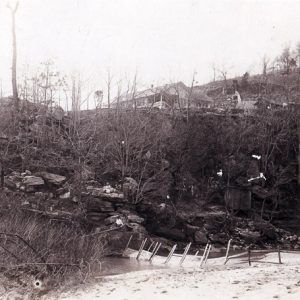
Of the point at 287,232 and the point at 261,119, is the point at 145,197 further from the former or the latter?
the point at 261,119

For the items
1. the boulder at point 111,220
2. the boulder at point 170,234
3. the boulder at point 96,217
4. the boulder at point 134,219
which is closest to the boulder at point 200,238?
the boulder at point 170,234

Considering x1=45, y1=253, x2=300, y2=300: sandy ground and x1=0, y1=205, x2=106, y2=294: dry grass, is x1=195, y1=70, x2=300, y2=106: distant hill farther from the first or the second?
x1=0, y1=205, x2=106, y2=294: dry grass

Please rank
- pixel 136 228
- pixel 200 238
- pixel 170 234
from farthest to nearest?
pixel 200 238 < pixel 170 234 < pixel 136 228

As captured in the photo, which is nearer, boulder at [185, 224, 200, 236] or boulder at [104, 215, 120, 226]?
boulder at [104, 215, 120, 226]

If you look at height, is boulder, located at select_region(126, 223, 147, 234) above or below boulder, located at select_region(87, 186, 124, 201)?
below

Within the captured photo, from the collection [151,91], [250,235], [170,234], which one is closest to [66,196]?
[170,234]

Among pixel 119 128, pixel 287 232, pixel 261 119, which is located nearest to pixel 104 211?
pixel 119 128

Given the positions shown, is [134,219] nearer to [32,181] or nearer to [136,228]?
[136,228]

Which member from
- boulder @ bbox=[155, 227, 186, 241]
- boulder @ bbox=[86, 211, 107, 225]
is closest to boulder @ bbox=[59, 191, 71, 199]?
boulder @ bbox=[86, 211, 107, 225]

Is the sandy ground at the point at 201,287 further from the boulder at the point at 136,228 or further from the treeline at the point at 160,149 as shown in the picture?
the treeline at the point at 160,149
